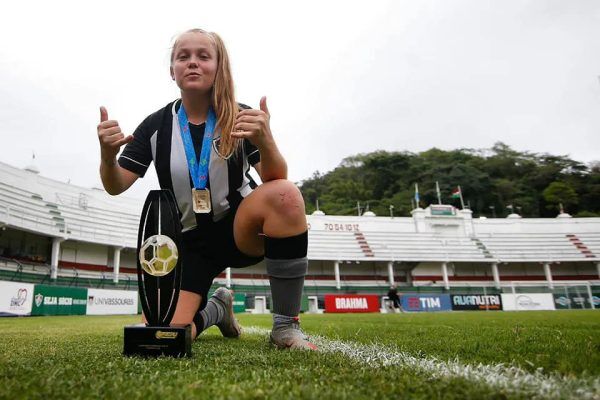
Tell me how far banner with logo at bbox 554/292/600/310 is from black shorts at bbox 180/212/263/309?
2361 cm

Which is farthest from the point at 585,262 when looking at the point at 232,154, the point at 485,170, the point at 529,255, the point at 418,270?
the point at 232,154

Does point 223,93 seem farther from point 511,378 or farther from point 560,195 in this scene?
point 560,195

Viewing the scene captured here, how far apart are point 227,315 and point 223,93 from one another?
170cm

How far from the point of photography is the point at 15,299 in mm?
11352

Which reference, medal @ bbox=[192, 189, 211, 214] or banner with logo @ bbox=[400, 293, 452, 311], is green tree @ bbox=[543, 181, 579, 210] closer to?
banner with logo @ bbox=[400, 293, 452, 311]

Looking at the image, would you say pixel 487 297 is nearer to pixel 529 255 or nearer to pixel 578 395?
pixel 529 255

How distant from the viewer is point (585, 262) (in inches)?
1491

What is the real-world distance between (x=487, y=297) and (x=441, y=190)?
3442 cm

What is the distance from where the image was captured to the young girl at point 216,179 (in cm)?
198

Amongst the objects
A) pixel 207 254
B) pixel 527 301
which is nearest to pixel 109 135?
pixel 207 254

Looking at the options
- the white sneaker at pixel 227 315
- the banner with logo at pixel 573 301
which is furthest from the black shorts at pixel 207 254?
the banner with logo at pixel 573 301

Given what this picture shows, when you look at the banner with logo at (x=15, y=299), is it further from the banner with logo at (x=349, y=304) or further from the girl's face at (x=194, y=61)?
the banner with logo at (x=349, y=304)

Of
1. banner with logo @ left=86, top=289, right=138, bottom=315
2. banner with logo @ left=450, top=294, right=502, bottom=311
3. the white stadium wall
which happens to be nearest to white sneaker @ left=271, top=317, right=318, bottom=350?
banner with logo @ left=86, top=289, right=138, bottom=315

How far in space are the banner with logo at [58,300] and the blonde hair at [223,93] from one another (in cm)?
1325
